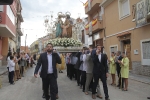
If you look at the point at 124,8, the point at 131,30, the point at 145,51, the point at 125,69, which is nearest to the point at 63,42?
the point at 125,69

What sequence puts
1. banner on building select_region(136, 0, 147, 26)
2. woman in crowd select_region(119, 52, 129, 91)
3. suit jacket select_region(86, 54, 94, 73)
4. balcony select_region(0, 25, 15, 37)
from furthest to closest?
balcony select_region(0, 25, 15, 37), banner on building select_region(136, 0, 147, 26), woman in crowd select_region(119, 52, 129, 91), suit jacket select_region(86, 54, 94, 73)

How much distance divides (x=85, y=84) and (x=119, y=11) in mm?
9536

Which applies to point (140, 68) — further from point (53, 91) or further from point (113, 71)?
point (53, 91)

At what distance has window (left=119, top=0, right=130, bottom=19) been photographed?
512 inches

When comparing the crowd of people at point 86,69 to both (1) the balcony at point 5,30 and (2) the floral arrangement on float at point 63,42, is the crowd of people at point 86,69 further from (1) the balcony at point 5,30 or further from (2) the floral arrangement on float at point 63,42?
(1) the balcony at point 5,30

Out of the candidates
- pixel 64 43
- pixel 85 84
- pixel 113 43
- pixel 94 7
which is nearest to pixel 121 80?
pixel 85 84

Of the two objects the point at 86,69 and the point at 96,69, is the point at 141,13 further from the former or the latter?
the point at 96,69

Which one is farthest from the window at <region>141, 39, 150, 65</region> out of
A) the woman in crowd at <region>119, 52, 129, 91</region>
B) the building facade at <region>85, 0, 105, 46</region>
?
the building facade at <region>85, 0, 105, 46</region>

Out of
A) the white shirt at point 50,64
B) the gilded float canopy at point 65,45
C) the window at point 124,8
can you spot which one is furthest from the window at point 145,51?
the white shirt at point 50,64

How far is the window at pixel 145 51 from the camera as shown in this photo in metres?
10.5

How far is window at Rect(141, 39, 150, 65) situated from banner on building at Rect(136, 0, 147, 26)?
1.31 meters

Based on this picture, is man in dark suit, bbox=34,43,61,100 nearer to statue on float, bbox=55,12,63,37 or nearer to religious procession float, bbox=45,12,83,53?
religious procession float, bbox=45,12,83,53

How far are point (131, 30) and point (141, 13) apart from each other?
1910 millimetres

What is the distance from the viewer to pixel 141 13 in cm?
1052
